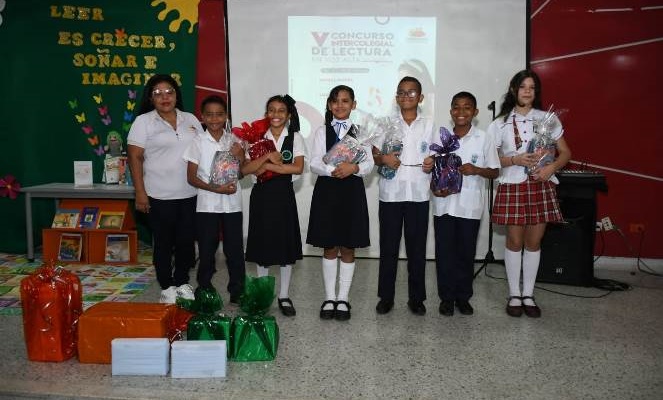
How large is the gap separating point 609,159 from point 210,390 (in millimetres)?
3835

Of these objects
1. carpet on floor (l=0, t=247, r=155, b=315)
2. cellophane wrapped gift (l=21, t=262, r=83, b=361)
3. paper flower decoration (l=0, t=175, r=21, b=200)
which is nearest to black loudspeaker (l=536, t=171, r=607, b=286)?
carpet on floor (l=0, t=247, r=155, b=315)

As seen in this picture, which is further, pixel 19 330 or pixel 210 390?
pixel 19 330

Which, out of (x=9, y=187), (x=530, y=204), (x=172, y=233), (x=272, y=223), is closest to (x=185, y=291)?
(x=172, y=233)

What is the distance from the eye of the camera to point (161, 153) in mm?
3301

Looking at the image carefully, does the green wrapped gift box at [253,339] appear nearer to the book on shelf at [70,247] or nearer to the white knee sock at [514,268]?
the white knee sock at [514,268]

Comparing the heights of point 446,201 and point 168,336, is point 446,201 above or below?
above

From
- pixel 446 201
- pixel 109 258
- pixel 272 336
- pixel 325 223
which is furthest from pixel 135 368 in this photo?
pixel 109 258

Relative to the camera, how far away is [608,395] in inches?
88.4

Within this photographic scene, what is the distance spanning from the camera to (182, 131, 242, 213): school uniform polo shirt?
317 centimetres

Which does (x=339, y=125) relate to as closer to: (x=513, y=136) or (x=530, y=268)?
(x=513, y=136)

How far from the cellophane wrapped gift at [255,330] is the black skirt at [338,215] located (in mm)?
565

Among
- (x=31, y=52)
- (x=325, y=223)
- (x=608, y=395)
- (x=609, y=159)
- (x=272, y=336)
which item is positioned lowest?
(x=608, y=395)

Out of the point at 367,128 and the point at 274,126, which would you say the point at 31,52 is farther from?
the point at 367,128

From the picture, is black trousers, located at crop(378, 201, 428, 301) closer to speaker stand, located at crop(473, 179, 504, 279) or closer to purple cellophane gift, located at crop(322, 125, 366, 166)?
purple cellophane gift, located at crop(322, 125, 366, 166)
